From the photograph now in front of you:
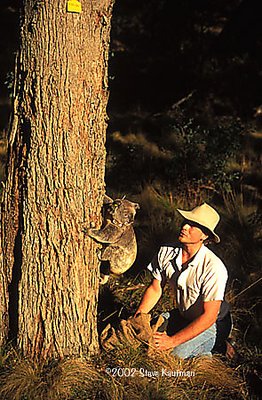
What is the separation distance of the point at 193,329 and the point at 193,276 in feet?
1.39

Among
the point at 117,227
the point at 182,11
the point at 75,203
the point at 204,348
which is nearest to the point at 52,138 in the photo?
the point at 75,203

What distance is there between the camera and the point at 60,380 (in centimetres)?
429

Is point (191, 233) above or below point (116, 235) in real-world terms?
below

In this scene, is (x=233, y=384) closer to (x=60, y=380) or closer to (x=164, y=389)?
(x=164, y=389)

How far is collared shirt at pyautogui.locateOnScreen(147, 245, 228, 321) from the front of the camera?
479 cm

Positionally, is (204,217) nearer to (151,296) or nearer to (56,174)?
(151,296)

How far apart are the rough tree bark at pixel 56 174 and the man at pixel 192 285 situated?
0.71m

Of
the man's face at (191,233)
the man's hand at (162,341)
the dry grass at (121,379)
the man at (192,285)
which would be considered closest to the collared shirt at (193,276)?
the man at (192,285)

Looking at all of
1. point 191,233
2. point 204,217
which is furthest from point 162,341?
point 204,217

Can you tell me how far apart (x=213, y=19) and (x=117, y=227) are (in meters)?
10.4

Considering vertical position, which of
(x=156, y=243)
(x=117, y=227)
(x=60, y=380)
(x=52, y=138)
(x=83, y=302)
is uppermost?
(x=52, y=138)

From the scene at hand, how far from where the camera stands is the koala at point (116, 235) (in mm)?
4488

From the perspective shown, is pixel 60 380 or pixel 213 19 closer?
pixel 60 380

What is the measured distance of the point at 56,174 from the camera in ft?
13.9
